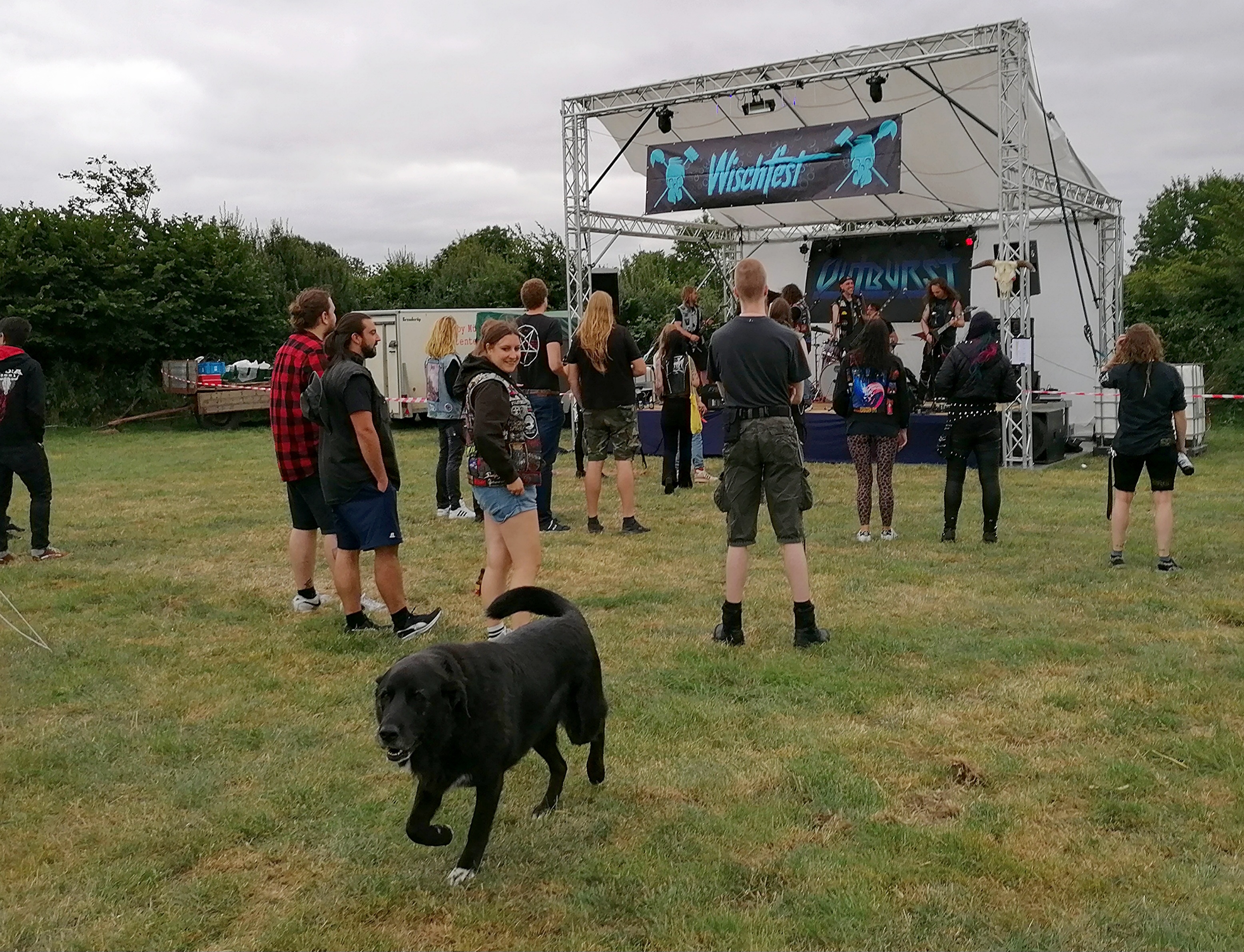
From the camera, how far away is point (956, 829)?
3.22m

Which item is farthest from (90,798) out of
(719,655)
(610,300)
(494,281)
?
(494,281)

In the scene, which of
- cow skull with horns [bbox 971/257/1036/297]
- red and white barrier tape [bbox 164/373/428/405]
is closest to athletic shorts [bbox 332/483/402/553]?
cow skull with horns [bbox 971/257/1036/297]

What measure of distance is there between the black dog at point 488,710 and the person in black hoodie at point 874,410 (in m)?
4.61

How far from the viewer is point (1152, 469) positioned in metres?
6.67

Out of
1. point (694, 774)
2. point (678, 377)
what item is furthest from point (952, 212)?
point (694, 774)

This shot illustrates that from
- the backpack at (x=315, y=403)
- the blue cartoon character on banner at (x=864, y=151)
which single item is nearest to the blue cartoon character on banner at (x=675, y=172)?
the blue cartoon character on banner at (x=864, y=151)

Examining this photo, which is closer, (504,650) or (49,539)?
(504,650)

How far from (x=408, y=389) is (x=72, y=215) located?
7.94 m

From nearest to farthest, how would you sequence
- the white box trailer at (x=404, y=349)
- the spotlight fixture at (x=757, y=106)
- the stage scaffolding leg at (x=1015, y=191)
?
the stage scaffolding leg at (x=1015, y=191), the spotlight fixture at (x=757, y=106), the white box trailer at (x=404, y=349)

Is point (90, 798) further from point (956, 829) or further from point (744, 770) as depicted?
point (956, 829)

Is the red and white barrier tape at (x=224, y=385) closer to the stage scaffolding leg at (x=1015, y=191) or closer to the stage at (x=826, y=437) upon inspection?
the stage at (x=826, y=437)

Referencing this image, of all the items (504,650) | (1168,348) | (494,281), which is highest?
(494,281)

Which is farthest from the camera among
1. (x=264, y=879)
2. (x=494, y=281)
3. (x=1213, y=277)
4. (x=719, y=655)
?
(x=494, y=281)

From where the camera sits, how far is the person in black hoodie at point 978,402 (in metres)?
7.46
